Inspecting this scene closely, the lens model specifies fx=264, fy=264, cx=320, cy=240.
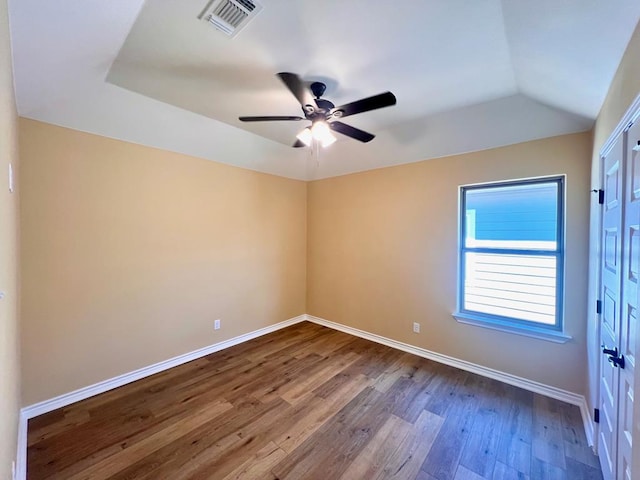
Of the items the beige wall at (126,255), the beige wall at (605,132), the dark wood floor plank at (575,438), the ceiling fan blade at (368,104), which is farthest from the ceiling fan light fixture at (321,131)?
the dark wood floor plank at (575,438)

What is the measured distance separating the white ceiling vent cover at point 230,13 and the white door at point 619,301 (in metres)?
1.93

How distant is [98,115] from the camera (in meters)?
2.29

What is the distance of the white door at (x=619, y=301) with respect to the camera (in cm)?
118

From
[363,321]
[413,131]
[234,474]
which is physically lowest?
[234,474]

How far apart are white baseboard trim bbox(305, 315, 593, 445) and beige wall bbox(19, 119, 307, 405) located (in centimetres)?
174

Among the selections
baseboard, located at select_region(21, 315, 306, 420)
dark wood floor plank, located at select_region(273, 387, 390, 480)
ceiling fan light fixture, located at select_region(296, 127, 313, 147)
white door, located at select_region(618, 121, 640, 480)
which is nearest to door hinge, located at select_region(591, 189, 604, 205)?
white door, located at select_region(618, 121, 640, 480)

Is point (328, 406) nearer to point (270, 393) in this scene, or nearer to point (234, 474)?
point (270, 393)

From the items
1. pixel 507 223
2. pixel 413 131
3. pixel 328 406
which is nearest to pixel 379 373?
pixel 328 406

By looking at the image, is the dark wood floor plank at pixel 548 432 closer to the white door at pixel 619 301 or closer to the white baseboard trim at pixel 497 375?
the white baseboard trim at pixel 497 375

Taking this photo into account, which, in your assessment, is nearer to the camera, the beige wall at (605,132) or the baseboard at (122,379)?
the beige wall at (605,132)

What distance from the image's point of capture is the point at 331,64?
6.23 ft

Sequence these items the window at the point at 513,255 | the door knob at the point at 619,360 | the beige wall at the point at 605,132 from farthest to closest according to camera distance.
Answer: the window at the point at 513,255 → the door knob at the point at 619,360 → the beige wall at the point at 605,132

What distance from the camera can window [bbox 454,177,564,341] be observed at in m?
2.54

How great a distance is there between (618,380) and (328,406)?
6.30 ft
